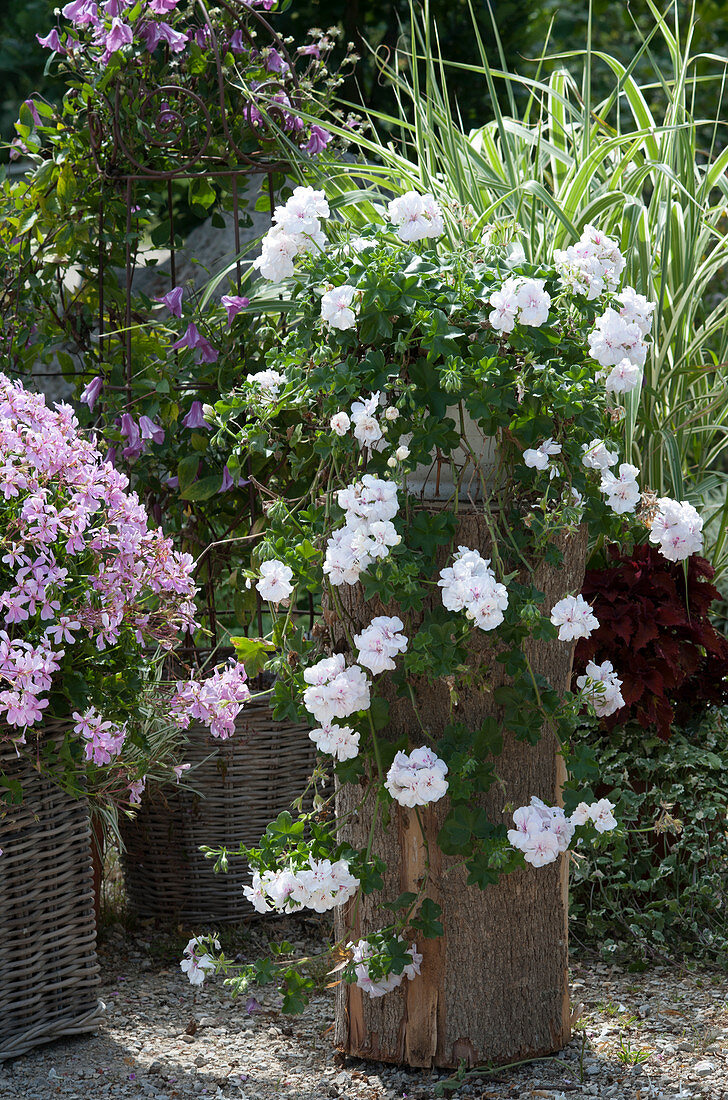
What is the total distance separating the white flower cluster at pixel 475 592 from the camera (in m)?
1.36

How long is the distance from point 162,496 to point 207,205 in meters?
0.65

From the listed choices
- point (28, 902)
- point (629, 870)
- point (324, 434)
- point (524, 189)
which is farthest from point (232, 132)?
point (629, 870)

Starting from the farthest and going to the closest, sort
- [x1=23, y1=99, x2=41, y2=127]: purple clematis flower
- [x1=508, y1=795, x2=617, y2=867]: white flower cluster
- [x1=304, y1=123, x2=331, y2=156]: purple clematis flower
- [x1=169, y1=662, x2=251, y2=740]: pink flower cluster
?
[x1=23, y1=99, x2=41, y2=127]: purple clematis flower → [x1=304, y1=123, x2=331, y2=156]: purple clematis flower → [x1=169, y1=662, x2=251, y2=740]: pink flower cluster → [x1=508, y1=795, x2=617, y2=867]: white flower cluster

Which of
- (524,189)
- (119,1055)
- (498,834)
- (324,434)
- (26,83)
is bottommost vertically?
(119,1055)

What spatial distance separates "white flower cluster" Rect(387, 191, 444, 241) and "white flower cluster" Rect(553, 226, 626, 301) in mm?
183

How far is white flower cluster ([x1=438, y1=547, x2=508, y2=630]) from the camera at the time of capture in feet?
4.47

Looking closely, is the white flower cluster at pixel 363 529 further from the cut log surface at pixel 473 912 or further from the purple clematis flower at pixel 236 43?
the purple clematis flower at pixel 236 43

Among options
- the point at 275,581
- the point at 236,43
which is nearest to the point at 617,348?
the point at 275,581

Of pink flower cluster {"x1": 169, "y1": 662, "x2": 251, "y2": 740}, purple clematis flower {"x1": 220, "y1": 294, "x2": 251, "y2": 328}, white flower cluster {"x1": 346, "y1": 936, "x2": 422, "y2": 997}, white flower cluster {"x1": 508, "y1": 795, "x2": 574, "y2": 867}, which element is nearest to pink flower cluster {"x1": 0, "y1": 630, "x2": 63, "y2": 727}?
pink flower cluster {"x1": 169, "y1": 662, "x2": 251, "y2": 740}

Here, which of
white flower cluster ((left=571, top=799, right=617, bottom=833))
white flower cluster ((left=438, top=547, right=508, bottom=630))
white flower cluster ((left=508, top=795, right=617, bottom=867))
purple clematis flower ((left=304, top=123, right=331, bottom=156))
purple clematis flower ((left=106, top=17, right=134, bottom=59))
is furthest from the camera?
purple clematis flower ((left=304, top=123, right=331, bottom=156))

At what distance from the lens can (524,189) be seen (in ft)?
6.21

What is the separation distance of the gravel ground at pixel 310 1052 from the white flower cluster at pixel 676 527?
0.76 meters

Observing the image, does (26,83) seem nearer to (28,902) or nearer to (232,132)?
(232,132)

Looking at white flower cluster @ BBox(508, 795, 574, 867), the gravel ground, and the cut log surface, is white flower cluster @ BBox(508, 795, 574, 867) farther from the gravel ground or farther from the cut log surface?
the gravel ground
